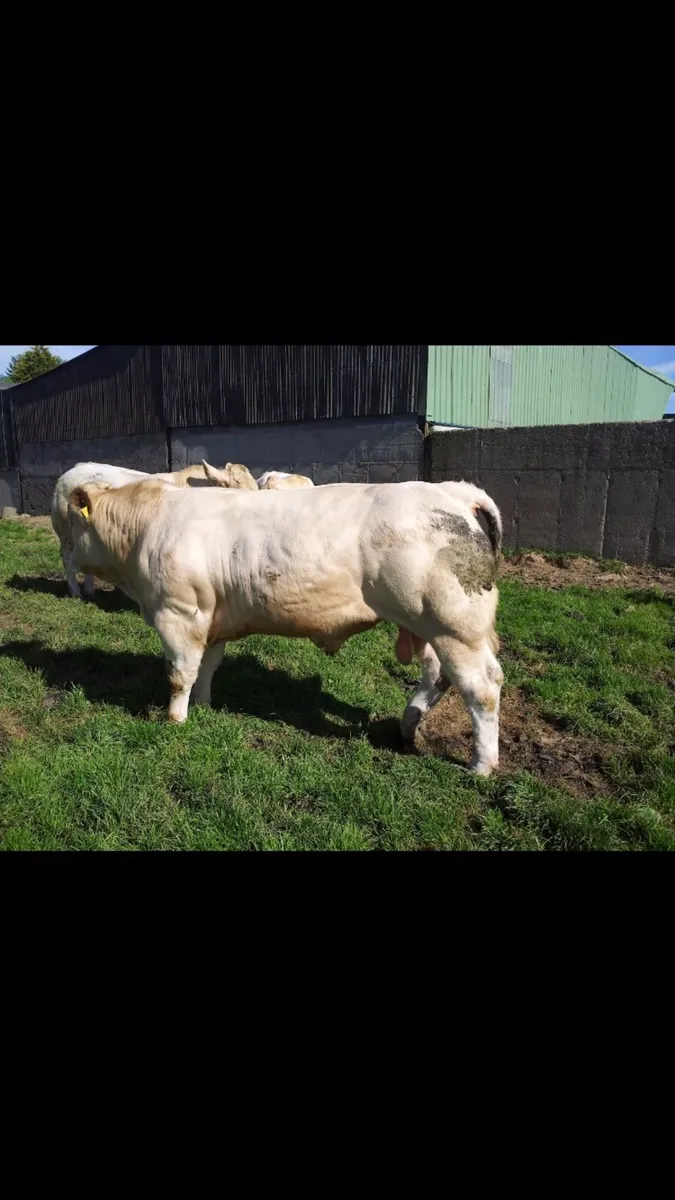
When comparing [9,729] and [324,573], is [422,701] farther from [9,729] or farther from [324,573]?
[9,729]

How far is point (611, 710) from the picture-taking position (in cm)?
492

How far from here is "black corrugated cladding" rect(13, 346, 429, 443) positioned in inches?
540

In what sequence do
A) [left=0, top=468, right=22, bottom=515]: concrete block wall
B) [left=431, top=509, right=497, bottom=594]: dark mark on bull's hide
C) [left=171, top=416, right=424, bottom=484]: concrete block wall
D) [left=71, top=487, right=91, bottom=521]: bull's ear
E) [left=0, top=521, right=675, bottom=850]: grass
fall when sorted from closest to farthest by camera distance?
[left=0, top=521, right=675, bottom=850]: grass
[left=431, top=509, right=497, bottom=594]: dark mark on bull's hide
[left=71, top=487, right=91, bottom=521]: bull's ear
[left=171, top=416, right=424, bottom=484]: concrete block wall
[left=0, top=468, right=22, bottom=515]: concrete block wall

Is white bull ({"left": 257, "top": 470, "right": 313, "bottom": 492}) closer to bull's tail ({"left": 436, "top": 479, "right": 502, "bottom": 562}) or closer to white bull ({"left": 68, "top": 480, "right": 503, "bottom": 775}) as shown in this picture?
white bull ({"left": 68, "top": 480, "right": 503, "bottom": 775})

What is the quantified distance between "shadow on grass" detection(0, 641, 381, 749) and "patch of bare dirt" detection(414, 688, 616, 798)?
39cm

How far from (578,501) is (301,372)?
7546 mm

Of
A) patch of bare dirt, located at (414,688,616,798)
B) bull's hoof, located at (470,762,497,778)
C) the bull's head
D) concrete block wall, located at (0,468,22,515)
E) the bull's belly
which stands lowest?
concrete block wall, located at (0,468,22,515)

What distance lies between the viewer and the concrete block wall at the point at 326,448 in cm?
1340

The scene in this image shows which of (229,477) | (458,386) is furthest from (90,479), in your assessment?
(458,386)

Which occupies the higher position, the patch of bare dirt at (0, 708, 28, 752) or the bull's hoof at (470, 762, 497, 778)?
the bull's hoof at (470, 762, 497, 778)

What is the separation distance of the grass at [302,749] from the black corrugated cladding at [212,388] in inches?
319

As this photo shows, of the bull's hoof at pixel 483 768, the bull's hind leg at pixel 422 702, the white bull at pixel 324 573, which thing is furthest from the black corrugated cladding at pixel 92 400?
the bull's hoof at pixel 483 768

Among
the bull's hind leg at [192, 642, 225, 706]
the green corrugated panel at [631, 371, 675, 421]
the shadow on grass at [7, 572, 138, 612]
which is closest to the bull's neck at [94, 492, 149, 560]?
the bull's hind leg at [192, 642, 225, 706]
